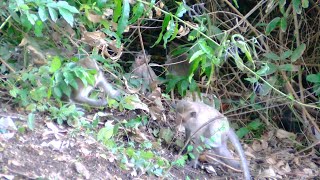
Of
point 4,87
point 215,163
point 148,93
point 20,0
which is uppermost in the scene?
point 20,0

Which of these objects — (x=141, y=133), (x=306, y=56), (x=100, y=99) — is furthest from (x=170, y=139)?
(x=306, y=56)

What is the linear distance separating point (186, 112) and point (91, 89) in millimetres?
924

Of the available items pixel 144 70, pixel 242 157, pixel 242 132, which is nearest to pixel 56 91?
pixel 144 70

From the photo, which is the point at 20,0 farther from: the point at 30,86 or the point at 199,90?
the point at 199,90

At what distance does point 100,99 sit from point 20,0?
1.43m

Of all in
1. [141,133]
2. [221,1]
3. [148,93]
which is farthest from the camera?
[221,1]

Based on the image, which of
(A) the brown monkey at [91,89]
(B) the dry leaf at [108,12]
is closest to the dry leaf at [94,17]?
(B) the dry leaf at [108,12]

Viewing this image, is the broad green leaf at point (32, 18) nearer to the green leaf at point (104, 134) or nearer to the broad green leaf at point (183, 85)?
the green leaf at point (104, 134)

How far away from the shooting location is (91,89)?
5961 mm

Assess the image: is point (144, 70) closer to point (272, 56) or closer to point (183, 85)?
point (183, 85)

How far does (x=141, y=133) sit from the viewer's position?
5.96 m

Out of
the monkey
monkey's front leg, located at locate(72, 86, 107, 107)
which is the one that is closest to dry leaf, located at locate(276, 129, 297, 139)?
the monkey

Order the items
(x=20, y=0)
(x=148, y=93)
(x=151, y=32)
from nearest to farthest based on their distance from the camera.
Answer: (x=20, y=0) < (x=148, y=93) < (x=151, y=32)

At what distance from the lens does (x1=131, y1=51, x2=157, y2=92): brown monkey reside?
22.0 ft
